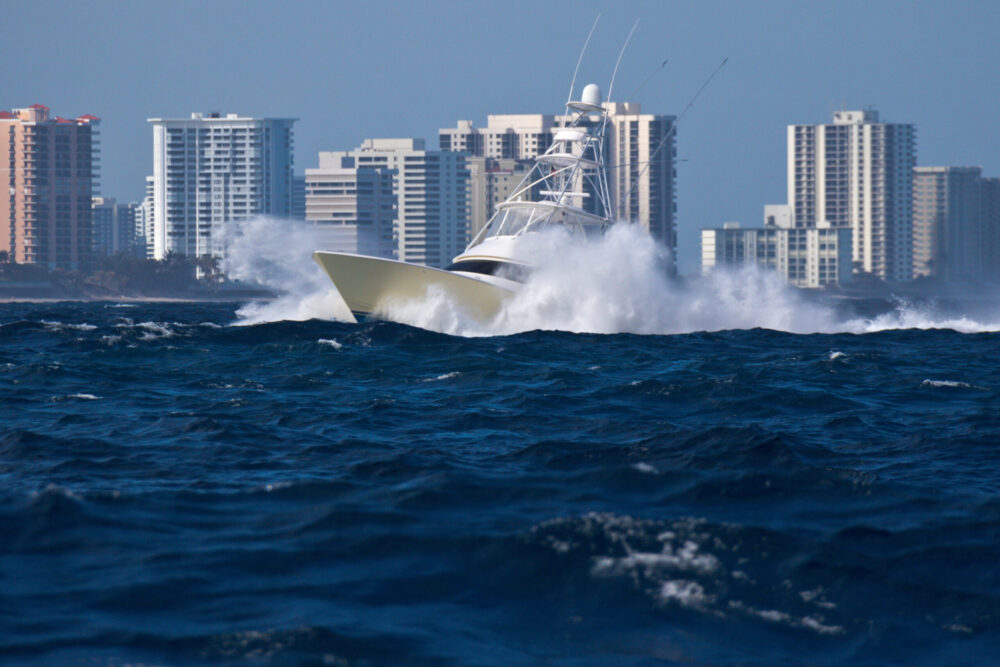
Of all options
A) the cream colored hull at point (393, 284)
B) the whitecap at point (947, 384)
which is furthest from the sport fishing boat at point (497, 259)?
the whitecap at point (947, 384)

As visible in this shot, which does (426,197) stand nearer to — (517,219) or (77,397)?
(517,219)

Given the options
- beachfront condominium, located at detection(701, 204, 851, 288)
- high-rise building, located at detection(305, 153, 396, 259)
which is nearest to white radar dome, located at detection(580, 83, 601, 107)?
high-rise building, located at detection(305, 153, 396, 259)

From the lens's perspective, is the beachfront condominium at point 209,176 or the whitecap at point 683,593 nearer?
the whitecap at point 683,593

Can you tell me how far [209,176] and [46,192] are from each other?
23.9 m

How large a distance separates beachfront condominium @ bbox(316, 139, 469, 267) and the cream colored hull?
139843 millimetres

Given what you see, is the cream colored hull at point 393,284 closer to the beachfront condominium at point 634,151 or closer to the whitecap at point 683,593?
the whitecap at point 683,593

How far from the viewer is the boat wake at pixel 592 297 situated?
3181cm

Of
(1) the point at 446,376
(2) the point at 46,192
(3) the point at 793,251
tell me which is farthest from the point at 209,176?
(1) the point at 446,376

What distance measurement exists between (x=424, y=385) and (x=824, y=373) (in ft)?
25.9

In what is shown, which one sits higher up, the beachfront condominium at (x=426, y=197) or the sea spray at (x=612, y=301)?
the beachfront condominium at (x=426, y=197)

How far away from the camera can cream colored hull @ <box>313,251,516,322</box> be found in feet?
97.8

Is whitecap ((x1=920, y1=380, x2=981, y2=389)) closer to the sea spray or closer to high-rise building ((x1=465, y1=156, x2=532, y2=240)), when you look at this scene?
the sea spray

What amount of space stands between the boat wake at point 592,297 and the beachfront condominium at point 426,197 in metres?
129

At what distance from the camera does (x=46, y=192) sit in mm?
169750
